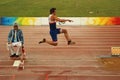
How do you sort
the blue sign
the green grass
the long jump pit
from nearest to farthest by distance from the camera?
the long jump pit < the blue sign < the green grass

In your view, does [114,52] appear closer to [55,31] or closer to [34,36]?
[55,31]

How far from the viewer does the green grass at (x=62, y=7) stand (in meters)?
30.0

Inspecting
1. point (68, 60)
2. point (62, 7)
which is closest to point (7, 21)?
point (62, 7)

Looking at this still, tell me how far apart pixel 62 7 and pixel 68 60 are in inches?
781

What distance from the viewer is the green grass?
30.0 m

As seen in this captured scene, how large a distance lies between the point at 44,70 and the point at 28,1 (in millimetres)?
24933

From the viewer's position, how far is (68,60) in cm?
1348

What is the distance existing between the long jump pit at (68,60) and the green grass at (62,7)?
10011mm

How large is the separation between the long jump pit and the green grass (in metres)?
10.0

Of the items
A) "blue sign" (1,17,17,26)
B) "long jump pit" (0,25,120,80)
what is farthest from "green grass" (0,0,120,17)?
"long jump pit" (0,25,120,80)

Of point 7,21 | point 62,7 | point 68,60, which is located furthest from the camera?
point 62,7

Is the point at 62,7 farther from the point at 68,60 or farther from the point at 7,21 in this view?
the point at 68,60

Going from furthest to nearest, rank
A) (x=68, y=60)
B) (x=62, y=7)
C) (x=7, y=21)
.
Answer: (x=62, y=7), (x=7, y=21), (x=68, y=60)

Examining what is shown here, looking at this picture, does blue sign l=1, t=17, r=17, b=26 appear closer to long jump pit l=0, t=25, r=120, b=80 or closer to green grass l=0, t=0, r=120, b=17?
green grass l=0, t=0, r=120, b=17
